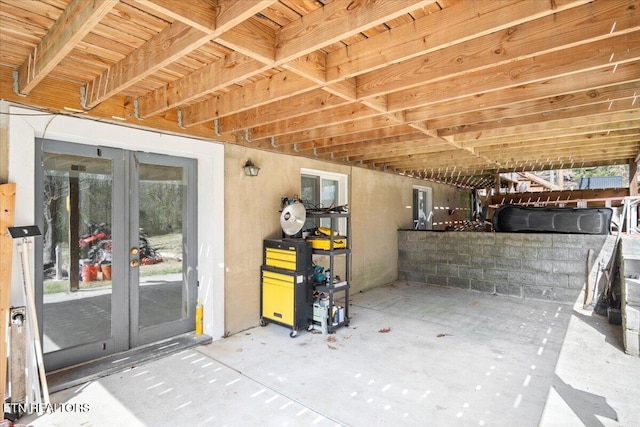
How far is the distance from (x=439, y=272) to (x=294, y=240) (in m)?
3.94

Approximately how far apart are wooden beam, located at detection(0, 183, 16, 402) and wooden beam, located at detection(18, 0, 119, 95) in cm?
83

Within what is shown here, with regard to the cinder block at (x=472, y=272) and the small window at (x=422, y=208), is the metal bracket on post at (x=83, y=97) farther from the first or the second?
the small window at (x=422, y=208)

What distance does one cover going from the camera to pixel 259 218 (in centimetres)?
447

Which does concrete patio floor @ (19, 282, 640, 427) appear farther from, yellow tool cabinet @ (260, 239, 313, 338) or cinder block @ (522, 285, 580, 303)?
cinder block @ (522, 285, 580, 303)

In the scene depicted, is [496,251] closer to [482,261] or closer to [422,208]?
[482,261]

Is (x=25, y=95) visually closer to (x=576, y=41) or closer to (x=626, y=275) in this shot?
(x=576, y=41)

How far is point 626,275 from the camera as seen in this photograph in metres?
4.07

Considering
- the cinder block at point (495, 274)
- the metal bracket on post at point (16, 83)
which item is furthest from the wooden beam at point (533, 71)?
the cinder block at point (495, 274)

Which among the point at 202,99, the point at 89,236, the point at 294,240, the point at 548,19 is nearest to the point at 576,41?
the point at 548,19

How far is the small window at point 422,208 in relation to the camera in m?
8.52

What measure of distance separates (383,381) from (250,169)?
2.81 metres

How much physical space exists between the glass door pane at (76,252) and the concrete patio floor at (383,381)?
1.83 feet

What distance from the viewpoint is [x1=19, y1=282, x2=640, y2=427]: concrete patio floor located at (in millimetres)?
2467

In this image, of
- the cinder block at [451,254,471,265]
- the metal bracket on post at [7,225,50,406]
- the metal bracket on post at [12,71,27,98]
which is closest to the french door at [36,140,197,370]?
the metal bracket on post at [7,225,50,406]
